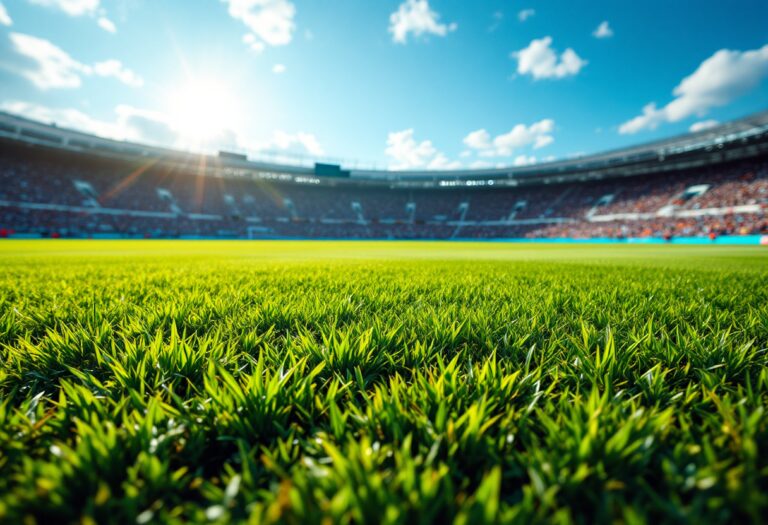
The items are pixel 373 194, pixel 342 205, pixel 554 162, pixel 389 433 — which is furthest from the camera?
pixel 373 194

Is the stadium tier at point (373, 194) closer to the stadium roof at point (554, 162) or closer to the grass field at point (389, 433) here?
the stadium roof at point (554, 162)

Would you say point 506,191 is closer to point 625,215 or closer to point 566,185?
point 566,185

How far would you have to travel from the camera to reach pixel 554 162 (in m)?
45.8

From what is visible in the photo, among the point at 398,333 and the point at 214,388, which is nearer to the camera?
the point at 214,388

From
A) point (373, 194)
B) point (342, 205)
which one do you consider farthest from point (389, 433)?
point (373, 194)

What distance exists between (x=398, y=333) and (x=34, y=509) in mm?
1299

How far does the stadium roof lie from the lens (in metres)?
32.3

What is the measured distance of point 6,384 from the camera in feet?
3.95

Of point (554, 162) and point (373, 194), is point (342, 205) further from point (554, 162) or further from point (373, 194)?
point (554, 162)

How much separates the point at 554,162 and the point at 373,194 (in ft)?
101

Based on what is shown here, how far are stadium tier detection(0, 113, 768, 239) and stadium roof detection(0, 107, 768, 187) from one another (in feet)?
0.45

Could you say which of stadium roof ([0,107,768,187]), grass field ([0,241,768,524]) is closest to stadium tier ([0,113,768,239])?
stadium roof ([0,107,768,187])

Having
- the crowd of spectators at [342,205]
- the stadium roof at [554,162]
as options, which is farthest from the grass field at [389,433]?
the stadium roof at [554,162]

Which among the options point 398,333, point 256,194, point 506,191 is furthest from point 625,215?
point 256,194
